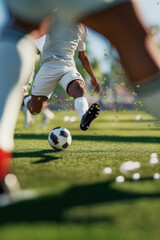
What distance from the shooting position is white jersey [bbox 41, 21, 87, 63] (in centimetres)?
484

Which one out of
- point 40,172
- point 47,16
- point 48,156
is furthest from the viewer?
point 48,156

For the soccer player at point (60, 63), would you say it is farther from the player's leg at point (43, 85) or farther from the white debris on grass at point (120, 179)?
the white debris on grass at point (120, 179)

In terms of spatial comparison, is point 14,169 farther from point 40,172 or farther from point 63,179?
Result: point 63,179

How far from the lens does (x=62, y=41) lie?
4840 millimetres

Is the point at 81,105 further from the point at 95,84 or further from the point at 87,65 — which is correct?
the point at 87,65

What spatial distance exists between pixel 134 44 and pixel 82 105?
8.97 ft

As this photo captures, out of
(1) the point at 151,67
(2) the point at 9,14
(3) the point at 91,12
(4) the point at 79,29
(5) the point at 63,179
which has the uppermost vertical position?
(4) the point at 79,29

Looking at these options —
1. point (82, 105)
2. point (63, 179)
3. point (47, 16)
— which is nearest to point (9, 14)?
point (47, 16)

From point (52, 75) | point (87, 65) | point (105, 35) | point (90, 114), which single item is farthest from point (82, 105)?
point (105, 35)

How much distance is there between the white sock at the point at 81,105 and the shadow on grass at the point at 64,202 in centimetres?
197

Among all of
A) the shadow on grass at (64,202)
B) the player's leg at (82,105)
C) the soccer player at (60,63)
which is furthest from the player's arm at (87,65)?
the shadow on grass at (64,202)

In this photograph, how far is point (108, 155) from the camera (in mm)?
3906

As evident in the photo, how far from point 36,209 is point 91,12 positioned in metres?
1.00

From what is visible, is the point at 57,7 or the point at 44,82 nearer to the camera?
the point at 57,7
